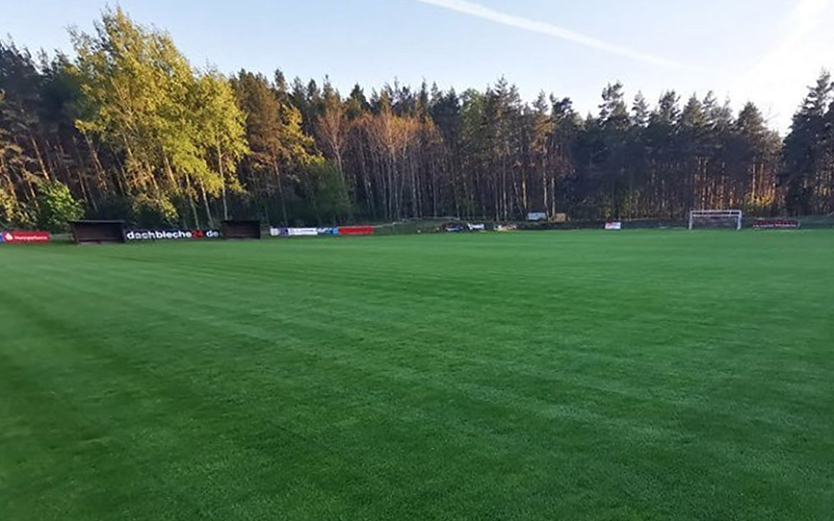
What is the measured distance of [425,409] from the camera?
3561mm

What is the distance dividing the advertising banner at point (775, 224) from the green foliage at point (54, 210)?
55.8 meters

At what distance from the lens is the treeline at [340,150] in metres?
32.8

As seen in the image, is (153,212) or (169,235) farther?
(153,212)

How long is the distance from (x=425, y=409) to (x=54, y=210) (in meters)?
39.8

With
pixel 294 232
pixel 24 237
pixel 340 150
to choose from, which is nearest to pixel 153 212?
pixel 24 237

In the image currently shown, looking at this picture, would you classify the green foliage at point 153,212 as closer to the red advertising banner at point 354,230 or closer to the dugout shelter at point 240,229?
the dugout shelter at point 240,229

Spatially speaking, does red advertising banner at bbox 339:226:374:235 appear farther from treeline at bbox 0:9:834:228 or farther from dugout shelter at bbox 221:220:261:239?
dugout shelter at bbox 221:220:261:239

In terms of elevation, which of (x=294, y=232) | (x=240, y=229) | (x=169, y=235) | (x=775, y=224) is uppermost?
(x=240, y=229)

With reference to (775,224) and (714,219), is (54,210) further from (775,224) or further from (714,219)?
(775,224)

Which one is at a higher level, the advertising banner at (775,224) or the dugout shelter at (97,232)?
the dugout shelter at (97,232)

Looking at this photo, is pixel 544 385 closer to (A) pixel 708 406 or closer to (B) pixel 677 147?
(A) pixel 708 406

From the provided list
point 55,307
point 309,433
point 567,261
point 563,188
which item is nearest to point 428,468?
point 309,433

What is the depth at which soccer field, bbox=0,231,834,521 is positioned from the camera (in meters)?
2.42

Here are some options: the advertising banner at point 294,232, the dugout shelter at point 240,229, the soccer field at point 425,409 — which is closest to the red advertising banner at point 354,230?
the advertising banner at point 294,232
